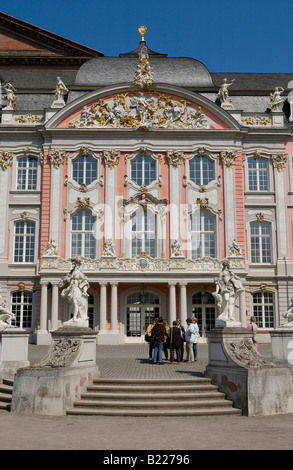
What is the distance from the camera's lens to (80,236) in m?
31.9

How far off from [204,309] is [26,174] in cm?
1369

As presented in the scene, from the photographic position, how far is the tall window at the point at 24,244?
1268 inches

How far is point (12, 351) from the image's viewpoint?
49.2 feet

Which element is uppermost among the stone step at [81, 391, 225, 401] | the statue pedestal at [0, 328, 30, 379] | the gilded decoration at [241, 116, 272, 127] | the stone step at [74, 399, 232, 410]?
the gilded decoration at [241, 116, 272, 127]

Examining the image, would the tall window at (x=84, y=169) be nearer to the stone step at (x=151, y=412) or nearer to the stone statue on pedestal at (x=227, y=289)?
the stone statue on pedestal at (x=227, y=289)

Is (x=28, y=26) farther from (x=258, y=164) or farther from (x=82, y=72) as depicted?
(x=258, y=164)

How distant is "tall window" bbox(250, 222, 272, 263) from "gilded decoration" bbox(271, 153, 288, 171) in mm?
3649

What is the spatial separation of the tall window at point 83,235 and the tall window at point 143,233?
2408mm

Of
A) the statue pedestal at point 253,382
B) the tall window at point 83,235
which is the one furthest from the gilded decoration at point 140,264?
the statue pedestal at point 253,382

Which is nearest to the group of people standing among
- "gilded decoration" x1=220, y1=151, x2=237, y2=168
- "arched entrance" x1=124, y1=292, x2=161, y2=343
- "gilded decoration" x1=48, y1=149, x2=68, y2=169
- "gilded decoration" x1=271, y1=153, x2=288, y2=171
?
"arched entrance" x1=124, y1=292, x2=161, y2=343

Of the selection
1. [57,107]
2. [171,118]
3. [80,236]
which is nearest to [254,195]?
[171,118]

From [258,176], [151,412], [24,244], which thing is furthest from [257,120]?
[151,412]

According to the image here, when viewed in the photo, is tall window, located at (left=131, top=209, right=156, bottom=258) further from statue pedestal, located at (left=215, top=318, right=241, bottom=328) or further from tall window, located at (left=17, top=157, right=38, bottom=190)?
statue pedestal, located at (left=215, top=318, right=241, bottom=328)

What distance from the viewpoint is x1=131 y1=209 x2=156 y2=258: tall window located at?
104ft
